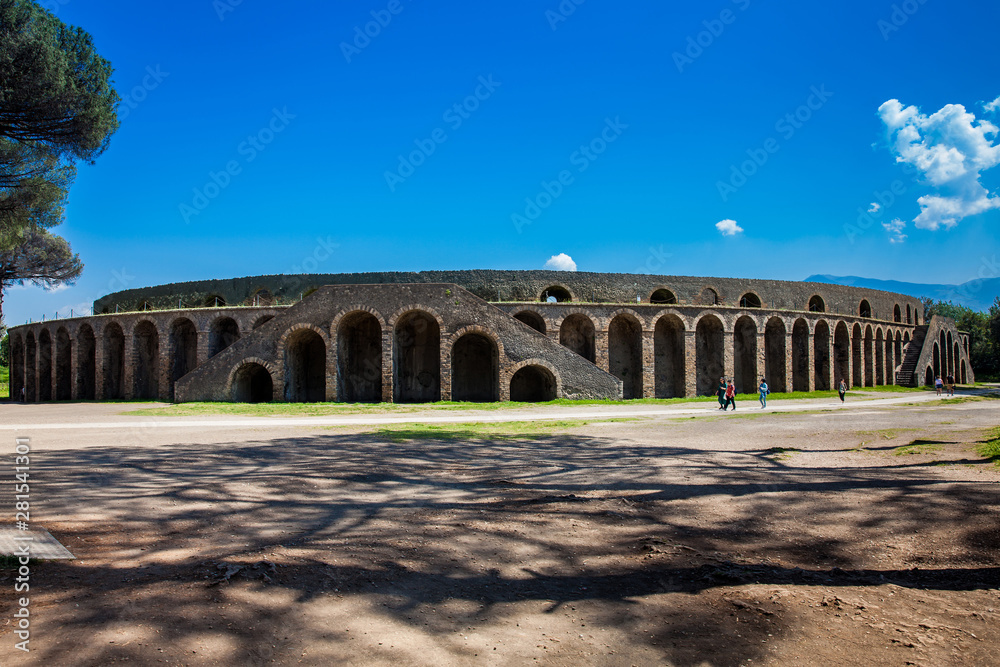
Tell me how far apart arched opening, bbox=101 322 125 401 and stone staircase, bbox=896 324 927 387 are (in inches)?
1991

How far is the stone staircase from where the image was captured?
37.9 metres

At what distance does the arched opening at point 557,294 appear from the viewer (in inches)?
1065

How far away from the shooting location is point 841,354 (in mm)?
32844

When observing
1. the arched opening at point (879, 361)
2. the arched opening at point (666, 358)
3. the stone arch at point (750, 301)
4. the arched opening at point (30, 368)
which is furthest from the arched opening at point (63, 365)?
the arched opening at point (879, 361)

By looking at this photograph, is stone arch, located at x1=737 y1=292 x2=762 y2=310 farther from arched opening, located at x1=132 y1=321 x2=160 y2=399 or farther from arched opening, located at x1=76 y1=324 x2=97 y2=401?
arched opening, located at x1=76 y1=324 x2=97 y2=401

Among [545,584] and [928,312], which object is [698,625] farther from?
[928,312]

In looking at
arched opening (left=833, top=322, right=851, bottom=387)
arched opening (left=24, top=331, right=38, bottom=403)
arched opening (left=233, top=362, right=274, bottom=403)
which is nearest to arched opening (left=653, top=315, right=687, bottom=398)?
arched opening (left=833, top=322, right=851, bottom=387)

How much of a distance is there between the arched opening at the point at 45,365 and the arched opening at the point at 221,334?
13.5 m

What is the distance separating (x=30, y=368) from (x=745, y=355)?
43.5 meters

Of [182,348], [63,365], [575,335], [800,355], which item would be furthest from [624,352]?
[63,365]

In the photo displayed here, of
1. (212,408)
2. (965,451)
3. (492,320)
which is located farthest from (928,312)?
(212,408)

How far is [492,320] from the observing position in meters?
21.3

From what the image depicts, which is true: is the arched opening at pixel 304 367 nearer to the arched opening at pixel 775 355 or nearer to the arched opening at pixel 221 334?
the arched opening at pixel 221 334

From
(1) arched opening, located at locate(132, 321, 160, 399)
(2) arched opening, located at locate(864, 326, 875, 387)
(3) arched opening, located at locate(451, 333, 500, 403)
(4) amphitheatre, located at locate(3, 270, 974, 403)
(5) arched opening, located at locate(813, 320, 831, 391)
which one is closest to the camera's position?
(4) amphitheatre, located at locate(3, 270, 974, 403)
